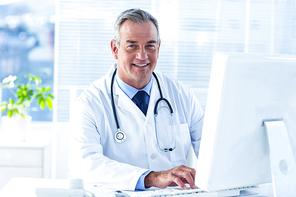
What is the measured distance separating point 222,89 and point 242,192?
0.42 metres

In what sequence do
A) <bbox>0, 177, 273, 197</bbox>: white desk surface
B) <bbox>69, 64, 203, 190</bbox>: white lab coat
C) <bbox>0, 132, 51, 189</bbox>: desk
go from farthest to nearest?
<bbox>0, 132, 51, 189</bbox>: desk < <bbox>69, 64, 203, 190</bbox>: white lab coat < <bbox>0, 177, 273, 197</bbox>: white desk surface

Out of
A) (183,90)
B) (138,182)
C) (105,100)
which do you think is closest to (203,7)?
(183,90)

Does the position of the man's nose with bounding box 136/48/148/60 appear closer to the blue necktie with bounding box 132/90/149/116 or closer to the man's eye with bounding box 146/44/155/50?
the man's eye with bounding box 146/44/155/50

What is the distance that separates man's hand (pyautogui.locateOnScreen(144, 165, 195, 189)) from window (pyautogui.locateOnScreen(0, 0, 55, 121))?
2.30 m

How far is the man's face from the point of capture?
1506 mm

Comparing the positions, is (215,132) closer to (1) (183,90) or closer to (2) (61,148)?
(1) (183,90)

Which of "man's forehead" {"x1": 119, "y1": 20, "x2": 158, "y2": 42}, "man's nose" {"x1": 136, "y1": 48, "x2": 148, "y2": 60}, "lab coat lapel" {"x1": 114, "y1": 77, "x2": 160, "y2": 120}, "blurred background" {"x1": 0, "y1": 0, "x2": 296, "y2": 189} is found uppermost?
"blurred background" {"x1": 0, "y1": 0, "x2": 296, "y2": 189}

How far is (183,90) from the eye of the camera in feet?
5.57

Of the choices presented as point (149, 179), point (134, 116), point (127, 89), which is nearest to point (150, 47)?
point (127, 89)

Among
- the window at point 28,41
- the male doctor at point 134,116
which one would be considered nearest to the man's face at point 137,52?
the male doctor at point 134,116

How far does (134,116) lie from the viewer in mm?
1492

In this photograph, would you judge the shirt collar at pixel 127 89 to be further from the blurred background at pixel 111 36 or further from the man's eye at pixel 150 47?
the blurred background at pixel 111 36

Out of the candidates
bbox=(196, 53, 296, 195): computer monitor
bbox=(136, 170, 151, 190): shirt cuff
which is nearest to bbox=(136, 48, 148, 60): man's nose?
bbox=(136, 170, 151, 190): shirt cuff

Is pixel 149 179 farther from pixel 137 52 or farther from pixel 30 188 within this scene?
pixel 137 52
